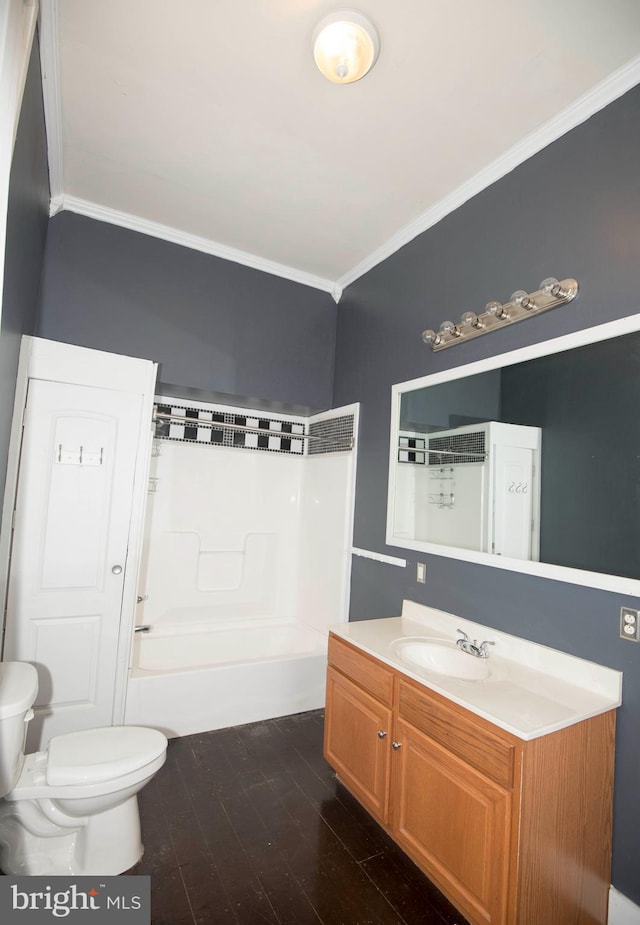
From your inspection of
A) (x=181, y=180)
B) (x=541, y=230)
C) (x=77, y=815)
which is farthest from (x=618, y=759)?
(x=181, y=180)

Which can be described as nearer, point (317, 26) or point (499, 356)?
point (317, 26)

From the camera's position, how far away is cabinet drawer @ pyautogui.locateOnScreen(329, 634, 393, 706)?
183cm

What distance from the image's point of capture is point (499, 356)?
1999 mm

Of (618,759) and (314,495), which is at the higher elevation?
(314,495)

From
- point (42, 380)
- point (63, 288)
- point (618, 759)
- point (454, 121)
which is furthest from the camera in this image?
point (63, 288)

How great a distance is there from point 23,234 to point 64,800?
80.5 inches

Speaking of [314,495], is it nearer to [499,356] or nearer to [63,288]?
[499,356]

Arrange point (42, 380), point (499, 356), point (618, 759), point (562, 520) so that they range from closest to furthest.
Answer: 1. point (618, 759)
2. point (562, 520)
3. point (499, 356)
4. point (42, 380)

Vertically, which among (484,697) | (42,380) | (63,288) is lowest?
(484,697)

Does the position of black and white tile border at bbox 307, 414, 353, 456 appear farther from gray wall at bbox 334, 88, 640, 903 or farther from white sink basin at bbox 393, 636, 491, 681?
white sink basin at bbox 393, 636, 491, 681

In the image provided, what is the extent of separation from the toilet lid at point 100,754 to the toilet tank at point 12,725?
10 centimetres

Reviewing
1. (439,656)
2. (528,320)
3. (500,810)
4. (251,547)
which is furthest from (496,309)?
(251,547)

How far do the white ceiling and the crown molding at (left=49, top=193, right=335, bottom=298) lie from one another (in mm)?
16

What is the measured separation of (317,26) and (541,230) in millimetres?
1116
